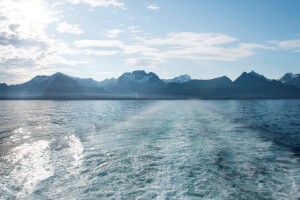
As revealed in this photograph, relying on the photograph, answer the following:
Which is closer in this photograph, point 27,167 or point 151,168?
point 151,168

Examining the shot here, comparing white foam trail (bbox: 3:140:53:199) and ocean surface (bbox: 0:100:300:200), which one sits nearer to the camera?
ocean surface (bbox: 0:100:300:200)

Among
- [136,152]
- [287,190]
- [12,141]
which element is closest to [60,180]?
[136,152]

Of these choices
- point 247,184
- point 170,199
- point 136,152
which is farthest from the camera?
point 136,152

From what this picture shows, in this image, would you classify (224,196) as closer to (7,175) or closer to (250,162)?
(250,162)

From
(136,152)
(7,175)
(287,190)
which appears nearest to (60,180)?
(7,175)

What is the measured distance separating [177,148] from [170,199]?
9.47 meters

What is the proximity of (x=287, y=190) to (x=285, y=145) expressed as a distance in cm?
1153

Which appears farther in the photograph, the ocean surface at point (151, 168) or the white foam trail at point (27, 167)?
the white foam trail at point (27, 167)

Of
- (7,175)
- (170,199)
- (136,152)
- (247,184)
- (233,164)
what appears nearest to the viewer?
(170,199)

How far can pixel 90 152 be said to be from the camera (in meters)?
21.0

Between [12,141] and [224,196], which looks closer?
[224,196]

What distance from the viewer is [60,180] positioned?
48.1ft

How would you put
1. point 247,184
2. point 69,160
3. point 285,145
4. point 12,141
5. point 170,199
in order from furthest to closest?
1. point 12,141
2. point 285,145
3. point 69,160
4. point 247,184
5. point 170,199

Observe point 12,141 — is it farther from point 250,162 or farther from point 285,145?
point 285,145
